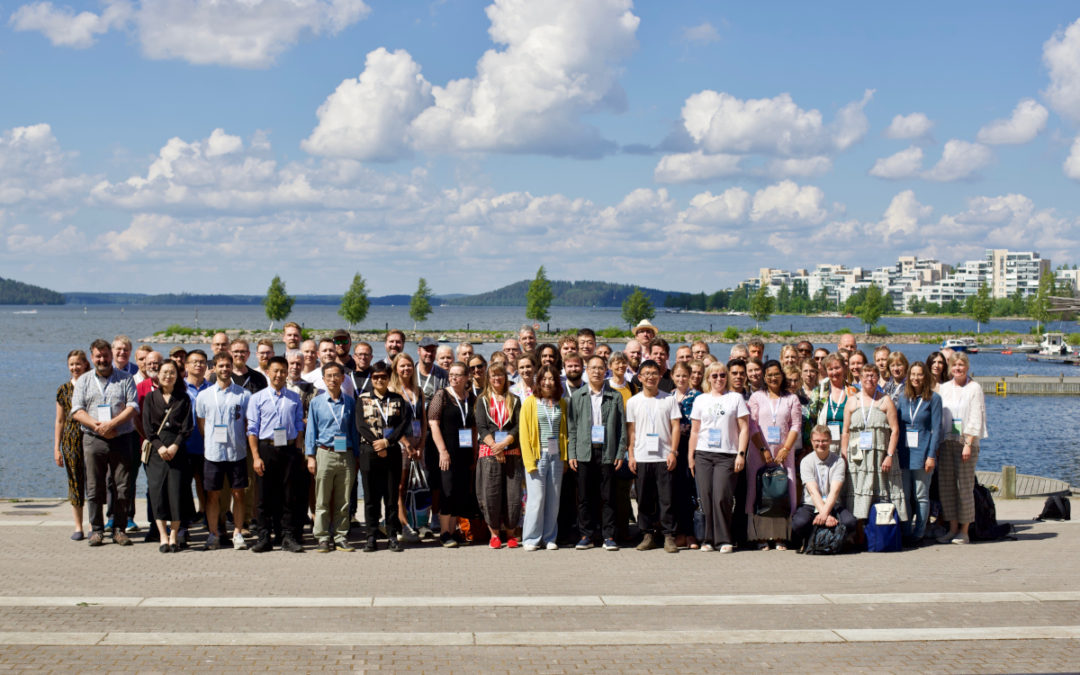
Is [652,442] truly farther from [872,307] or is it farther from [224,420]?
[872,307]

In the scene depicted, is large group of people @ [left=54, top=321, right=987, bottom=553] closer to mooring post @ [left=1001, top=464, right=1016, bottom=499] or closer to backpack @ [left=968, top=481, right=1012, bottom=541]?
backpack @ [left=968, top=481, right=1012, bottom=541]

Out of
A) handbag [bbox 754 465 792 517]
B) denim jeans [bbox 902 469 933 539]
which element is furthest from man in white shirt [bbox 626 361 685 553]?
denim jeans [bbox 902 469 933 539]

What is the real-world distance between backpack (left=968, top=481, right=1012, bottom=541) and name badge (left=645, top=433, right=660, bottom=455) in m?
3.64

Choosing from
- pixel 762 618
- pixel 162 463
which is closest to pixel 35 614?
pixel 162 463

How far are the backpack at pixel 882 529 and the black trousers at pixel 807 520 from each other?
0.62 feet

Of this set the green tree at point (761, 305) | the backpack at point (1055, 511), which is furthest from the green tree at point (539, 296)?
the backpack at point (1055, 511)

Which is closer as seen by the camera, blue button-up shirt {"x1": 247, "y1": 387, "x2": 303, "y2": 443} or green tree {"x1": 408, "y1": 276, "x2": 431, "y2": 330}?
blue button-up shirt {"x1": 247, "y1": 387, "x2": 303, "y2": 443}

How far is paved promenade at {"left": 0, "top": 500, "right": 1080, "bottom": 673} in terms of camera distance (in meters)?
5.88

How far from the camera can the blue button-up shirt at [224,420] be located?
29.0 ft

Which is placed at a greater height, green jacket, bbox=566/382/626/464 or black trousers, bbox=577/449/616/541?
green jacket, bbox=566/382/626/464

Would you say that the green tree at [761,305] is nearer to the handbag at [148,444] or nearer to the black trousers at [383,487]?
the black trousers at [383,487]

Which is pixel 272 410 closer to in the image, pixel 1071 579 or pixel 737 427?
pixel 737 427

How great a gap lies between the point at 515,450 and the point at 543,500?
1.90 ft

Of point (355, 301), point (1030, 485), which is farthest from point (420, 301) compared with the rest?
point (1030, 485)
